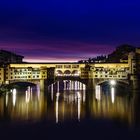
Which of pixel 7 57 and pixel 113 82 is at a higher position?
pixel 7 57

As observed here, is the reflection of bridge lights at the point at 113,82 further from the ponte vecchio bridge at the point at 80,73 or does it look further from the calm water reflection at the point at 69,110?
the calm water reflection at the point at 69,110

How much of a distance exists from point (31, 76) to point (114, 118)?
67.5 ft

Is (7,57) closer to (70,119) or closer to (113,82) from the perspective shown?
(113,82)

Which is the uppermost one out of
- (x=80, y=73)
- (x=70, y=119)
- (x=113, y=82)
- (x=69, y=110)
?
(x=80, y=73)

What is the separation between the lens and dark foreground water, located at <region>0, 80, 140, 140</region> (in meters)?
16.7

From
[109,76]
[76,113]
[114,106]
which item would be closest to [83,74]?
[109,76]

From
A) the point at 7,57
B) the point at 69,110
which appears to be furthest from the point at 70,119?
the point at 7,57

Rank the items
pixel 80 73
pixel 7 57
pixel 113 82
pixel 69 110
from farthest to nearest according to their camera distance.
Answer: pixel 7 57
pixel 113 82
pixel 80 73
pixel 69 110

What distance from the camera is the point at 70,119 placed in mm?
20594

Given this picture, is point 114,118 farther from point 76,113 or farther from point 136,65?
point 136,65

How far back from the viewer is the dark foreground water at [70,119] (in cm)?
1669

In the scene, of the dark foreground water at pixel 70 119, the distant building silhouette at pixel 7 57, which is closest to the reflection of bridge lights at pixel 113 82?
the dark foreground water at pixel 70 119

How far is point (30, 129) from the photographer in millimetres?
17609

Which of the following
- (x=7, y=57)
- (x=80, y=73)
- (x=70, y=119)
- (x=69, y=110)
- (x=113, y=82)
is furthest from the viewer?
(x=7, y=57)
